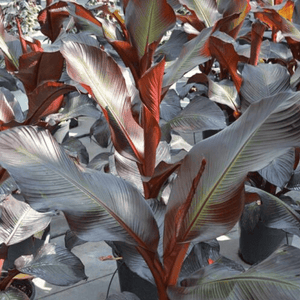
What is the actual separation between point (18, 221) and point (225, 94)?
3.14ft

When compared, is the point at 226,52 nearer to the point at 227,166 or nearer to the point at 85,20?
the point at 85,20

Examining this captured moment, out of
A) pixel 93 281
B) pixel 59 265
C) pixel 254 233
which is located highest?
pixel 59 265

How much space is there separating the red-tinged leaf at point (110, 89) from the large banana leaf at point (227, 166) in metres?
0.28

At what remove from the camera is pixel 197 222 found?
1227 mm

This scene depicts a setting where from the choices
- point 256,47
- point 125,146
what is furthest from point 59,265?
point 256,47

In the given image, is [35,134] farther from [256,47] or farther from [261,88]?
[256,47]

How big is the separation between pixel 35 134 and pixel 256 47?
123 centimetres

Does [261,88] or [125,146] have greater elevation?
[125,146]

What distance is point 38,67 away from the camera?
6.48ft

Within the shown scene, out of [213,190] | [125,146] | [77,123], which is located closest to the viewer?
[213,190]

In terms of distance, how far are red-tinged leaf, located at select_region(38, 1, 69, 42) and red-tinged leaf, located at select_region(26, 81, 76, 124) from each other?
679 mm

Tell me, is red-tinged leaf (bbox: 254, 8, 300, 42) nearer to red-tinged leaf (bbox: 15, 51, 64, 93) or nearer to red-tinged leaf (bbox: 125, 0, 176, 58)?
red-tinged leaf (bbox: 125, 0, 176, 58)

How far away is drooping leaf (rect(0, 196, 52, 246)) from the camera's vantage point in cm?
166

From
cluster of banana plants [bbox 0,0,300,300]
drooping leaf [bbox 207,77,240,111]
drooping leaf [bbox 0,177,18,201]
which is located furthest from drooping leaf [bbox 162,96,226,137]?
drooping leaf [bbox 0,177,18,201]
